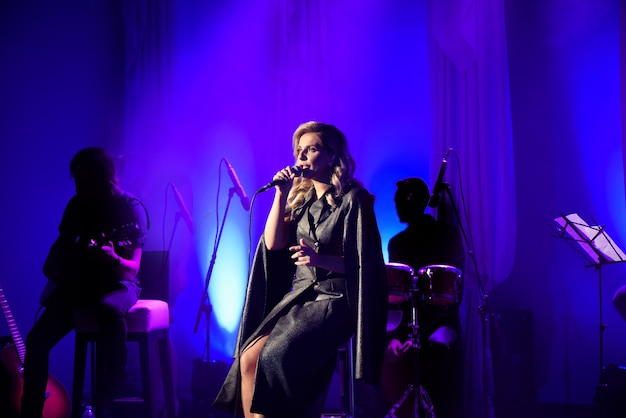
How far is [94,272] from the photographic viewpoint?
3.78 m

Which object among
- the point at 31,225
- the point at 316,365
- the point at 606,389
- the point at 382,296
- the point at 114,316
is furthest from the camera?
the point at 31,225

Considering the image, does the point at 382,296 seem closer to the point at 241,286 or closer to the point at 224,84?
the point at 241,286

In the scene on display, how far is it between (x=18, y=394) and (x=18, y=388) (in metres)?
0.04

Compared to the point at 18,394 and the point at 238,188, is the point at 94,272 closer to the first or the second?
the point at 18,394

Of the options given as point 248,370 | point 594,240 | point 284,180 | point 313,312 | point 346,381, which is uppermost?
point 284,180

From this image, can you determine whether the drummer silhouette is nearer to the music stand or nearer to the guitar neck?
the music stand

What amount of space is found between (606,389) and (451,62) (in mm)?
2743

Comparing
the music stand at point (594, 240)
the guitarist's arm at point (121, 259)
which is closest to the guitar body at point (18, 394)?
the guitarist's arm at point (121, 259)

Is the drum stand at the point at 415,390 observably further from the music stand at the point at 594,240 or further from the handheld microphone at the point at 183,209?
the handheld microphone at the point at 183,209

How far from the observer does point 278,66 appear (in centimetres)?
542

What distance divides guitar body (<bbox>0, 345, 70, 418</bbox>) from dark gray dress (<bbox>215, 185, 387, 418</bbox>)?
1.59 m

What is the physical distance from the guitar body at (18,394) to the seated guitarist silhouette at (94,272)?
258mm

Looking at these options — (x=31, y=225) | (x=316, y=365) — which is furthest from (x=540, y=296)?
(x=31, y=225)

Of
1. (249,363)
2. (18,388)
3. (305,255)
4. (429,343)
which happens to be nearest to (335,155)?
(305,255)
